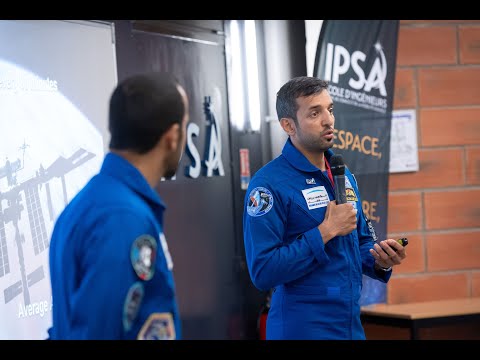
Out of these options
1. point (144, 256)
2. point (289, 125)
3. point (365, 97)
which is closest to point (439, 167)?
point (365, 97)

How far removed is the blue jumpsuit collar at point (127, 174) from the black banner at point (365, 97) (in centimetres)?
261

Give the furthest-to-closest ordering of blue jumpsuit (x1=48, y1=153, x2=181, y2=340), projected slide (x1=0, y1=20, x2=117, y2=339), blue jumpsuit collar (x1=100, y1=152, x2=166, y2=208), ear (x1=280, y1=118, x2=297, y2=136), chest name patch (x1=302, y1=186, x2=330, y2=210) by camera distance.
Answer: projected slide (x1=0, y1=20, x2=117, y2=339) < ear (x1=280, y1=118, x2=297, y2=136) < chest name patch (x1=302, y1=186, x2=330, y2=210) < blue jumpsuit collar (x1=100, y1=152, x2=166, y2=208) < blue jumpsuit (x1=48, y1=153, x2=181, y2=340)

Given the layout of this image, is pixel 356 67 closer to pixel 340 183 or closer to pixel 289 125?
pixel 289 125

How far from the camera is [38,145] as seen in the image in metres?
3.16

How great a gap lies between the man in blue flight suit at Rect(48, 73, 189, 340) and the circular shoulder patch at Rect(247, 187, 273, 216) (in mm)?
856

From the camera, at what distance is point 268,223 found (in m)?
2.44

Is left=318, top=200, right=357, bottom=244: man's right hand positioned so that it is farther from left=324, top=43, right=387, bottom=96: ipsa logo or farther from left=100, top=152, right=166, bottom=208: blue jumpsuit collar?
left=324, top=43, right=387, bottom=96: ipsa logo

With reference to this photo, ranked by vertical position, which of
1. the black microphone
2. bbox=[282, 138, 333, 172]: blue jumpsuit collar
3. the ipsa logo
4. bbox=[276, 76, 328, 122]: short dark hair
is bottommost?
the black microphone

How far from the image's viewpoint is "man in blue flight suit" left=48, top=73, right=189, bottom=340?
140 cm

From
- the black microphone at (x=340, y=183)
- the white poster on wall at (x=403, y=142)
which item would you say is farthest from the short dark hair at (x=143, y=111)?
the white poster on wall at (x=403, y=142)

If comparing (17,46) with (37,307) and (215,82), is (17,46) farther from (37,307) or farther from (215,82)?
(215,82)

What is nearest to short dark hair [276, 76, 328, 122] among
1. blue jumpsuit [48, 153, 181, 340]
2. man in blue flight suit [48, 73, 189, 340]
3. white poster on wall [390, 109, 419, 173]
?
man in blue flight suit [48, 73, 189, 340]

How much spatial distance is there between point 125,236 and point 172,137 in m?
0.26
